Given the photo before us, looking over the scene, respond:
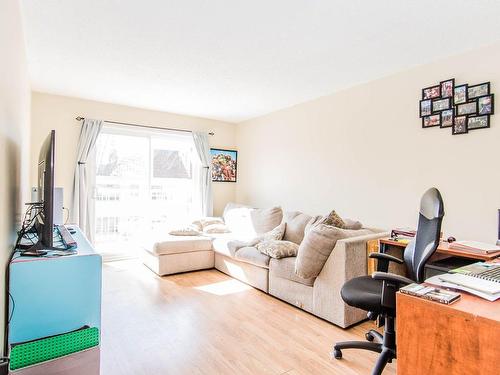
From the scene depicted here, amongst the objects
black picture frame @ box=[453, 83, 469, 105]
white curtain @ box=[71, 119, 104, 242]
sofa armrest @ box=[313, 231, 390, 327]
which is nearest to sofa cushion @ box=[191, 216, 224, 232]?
white curtain @ box=[71, 119, 104, 242]

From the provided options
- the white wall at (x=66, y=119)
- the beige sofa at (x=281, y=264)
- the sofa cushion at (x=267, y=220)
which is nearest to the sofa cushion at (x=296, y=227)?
the beige sofa at (x=281, y=264)

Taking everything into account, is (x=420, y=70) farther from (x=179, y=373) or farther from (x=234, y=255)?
(x=179, y=373)

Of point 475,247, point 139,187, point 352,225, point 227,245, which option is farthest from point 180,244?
point 475,247

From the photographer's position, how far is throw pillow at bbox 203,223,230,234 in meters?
4.74

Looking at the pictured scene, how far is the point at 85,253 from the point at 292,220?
2.60 meters

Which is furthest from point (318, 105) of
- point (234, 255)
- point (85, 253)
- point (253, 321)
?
point (85, 253)

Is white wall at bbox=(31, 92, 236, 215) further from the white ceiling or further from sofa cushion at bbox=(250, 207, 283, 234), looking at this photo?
sofa cushion at bbox=(250, 207, 283, 234)

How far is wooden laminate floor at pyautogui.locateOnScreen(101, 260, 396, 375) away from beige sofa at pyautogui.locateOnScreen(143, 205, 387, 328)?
0.39ft

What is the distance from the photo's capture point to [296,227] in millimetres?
3709

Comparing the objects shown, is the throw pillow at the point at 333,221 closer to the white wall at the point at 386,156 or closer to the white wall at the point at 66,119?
the white wall at the point at 386,156

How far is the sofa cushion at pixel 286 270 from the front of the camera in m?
2.80

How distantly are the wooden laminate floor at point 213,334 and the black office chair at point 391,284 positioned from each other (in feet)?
0.48

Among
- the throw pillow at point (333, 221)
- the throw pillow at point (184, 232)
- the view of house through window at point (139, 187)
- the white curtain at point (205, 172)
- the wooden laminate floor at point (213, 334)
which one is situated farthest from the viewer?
the white curtain at point (205, 172)

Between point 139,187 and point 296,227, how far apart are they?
109 inches
